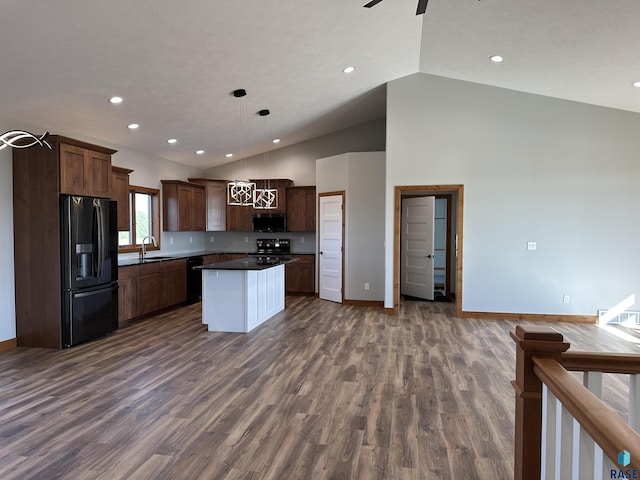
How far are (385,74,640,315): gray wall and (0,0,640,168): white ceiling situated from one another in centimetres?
35

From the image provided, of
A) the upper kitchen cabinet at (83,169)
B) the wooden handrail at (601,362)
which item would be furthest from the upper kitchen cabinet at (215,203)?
the wooden handrail at (601,362)

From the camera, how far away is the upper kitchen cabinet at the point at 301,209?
8.71m

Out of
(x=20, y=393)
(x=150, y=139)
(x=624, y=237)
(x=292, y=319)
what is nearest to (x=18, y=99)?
(x=150, y=139)

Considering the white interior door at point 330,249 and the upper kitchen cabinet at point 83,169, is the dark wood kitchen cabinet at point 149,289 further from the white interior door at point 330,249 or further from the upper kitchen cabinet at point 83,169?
the white interior door at point 330,249

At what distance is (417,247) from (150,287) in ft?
17.1

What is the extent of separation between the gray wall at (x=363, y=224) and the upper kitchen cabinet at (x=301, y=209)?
137 centimetres

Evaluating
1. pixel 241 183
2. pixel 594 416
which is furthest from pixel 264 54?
pixel 594 416

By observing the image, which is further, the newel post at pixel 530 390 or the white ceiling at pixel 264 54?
the white ceiling at pixel 264 54

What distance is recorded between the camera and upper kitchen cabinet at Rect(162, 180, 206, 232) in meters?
7.74

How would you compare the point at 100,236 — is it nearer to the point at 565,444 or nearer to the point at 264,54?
the point at 264,54

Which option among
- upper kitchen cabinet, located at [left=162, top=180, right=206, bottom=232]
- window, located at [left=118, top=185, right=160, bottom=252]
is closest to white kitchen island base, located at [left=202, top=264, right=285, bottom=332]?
window, located at [left=118, top=185, right=160, bottom=252]

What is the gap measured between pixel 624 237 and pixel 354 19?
516 cm

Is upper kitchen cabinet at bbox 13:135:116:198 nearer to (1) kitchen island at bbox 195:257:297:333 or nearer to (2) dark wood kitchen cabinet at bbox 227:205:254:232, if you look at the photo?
(1) kitchen island at bbox 195:257:297:333

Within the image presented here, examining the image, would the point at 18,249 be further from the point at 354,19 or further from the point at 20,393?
the point at 354,19
